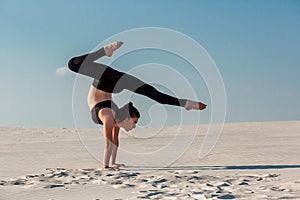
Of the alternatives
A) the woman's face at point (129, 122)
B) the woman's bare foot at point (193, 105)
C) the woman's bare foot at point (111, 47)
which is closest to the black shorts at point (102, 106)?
the woman's face at point (129, 122)

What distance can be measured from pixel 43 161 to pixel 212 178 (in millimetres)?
3885

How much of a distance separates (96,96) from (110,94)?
240 millimetres

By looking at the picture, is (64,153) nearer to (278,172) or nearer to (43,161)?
(43,161)

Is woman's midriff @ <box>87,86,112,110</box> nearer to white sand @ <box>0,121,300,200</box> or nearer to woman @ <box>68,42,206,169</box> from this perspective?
woman @ <box>68,42,206,169</box>

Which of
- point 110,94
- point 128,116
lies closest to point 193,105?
point 128,116

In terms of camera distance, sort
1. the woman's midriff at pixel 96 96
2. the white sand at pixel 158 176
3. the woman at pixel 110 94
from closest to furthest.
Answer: the white sand at pixel 158 176
the woman at pixel 110 94
the woman's midriff at pixel 96 96

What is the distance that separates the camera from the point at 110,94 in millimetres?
7434

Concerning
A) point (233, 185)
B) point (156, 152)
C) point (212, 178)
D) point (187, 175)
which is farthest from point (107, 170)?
point (156, 152)

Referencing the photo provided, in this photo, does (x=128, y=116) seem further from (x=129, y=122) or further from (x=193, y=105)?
(x=193, y=105)

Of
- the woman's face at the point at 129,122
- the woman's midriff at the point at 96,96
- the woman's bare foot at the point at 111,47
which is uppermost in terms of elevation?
the woman's bare foot at the point at 111,47

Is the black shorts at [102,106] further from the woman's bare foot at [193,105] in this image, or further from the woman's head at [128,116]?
the woman's bare foot at [193,105]

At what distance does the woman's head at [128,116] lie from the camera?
23.6 ft

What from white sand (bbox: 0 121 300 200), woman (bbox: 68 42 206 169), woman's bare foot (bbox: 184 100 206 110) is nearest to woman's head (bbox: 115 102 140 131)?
woman (bbox: 68 42 206 169)

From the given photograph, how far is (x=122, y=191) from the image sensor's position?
18.0 ft
